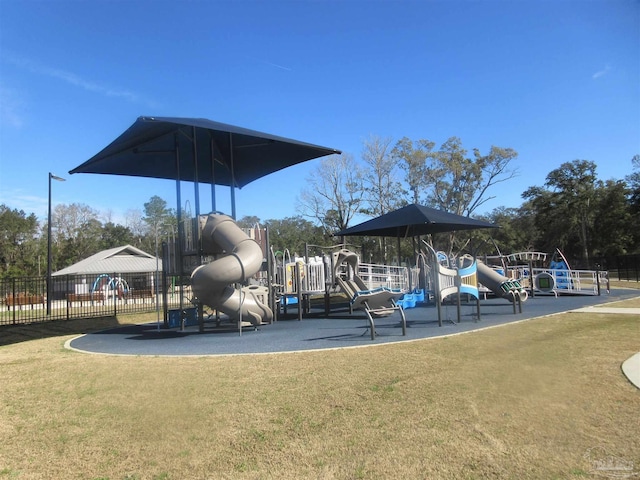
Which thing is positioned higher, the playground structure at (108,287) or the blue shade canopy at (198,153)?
the blue shade canopy at (198,153)

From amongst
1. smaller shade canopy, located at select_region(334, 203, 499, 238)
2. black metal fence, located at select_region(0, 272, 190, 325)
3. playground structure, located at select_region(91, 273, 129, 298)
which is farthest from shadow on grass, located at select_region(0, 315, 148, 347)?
playground structure, located at select_region(91, 273, 129, 298)

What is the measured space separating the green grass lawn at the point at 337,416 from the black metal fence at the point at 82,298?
35.0 ft

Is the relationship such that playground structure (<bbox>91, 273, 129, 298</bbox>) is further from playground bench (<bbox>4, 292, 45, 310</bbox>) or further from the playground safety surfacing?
the playground safety surfacing

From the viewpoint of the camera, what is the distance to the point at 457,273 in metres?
11.2

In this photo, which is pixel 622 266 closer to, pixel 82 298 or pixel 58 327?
pixel 58 327

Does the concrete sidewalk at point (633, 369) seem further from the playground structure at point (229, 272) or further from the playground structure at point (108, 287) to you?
the playground structure at point (108, 287)

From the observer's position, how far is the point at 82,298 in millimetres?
29703

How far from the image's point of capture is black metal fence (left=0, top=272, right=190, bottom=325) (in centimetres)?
1951

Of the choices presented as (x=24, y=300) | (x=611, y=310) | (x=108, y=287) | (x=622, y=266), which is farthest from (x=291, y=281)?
(x=622, y=266)

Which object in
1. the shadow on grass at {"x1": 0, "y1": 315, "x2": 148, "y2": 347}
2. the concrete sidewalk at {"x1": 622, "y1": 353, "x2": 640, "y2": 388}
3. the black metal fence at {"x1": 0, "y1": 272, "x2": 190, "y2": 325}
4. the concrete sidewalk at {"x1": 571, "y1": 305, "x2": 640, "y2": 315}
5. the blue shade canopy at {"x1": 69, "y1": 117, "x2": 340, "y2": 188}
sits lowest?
the shadow on grass at {"x1": 0, "y1": 315, "x2": 148, "y2": 347}

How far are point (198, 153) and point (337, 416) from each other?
1417 centimetres

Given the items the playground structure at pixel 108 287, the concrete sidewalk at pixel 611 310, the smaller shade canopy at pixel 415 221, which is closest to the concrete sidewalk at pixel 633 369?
the concrete sidewalk at pixel 611 310

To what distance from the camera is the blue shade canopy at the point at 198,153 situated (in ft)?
43.5

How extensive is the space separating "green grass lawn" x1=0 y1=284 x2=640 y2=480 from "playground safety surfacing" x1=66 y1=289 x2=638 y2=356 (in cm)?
140
